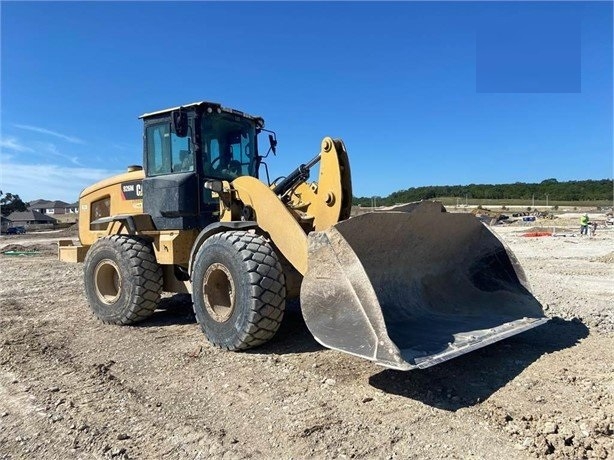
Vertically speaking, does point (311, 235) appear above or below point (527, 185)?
below

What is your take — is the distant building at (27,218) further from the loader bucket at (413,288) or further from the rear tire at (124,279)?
the loader bucket at (413,288)

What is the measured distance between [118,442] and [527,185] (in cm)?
10078

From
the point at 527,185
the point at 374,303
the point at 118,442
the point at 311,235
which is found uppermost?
the point at 527,185

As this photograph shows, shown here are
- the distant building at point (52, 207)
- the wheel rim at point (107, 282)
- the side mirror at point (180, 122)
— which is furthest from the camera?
the distant building at point (52, 207)

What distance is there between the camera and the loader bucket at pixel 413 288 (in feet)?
11.8

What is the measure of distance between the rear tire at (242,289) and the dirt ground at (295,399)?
0.73 feet

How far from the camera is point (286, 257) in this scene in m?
4.63

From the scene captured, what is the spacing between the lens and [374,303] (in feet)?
11.7

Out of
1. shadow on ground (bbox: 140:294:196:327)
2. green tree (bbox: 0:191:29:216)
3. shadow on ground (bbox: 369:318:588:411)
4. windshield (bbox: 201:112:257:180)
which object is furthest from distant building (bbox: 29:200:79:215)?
shadow on ground (bbox: 369:318:588:411)

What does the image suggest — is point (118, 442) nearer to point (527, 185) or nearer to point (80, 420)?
point (80, 420)

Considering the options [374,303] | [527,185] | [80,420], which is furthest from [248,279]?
[527,185]

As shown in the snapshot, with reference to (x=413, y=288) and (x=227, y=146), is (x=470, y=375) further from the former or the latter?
(x=227, y=146)

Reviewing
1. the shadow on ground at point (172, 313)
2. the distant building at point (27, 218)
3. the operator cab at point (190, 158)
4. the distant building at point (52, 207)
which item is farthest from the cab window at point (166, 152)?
the distant building at point (52, 207)

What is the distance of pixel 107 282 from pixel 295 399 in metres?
3.91
